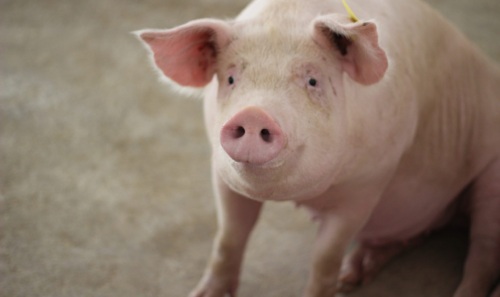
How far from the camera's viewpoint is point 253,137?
116 cm

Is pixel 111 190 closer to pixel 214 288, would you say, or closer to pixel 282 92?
pixel 214 288

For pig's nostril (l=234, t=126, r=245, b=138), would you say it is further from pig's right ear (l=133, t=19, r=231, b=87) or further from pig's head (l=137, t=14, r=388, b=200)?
pig's right ear (l=133, t=19, r=231, b=87)

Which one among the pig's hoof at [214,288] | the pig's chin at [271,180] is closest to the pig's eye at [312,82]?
the pig's chin at [271,180]

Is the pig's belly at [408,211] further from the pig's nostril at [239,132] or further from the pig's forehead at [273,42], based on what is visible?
the pig's nostril at [239,132]

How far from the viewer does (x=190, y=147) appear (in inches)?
94.4

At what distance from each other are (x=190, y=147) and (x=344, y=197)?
3.19ft

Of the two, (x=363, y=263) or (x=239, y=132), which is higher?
(x=239, y=132)

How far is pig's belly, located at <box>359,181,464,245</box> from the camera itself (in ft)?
5.85

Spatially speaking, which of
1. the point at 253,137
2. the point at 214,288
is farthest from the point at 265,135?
the point at 214,288

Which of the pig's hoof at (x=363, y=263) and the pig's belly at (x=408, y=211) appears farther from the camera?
the pig's hoof at (x=363, y=263)

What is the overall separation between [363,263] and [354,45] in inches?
33.6

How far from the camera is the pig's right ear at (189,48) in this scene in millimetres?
1369

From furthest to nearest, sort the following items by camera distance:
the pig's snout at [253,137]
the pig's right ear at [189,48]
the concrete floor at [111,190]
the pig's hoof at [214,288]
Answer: the concrete floor at [111,190] < the pig's hoof at [214,288] < the pig's right ear at [189,48] < the pig's snout at [253,137]

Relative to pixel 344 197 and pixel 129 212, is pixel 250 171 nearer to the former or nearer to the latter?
pixel 344 197
